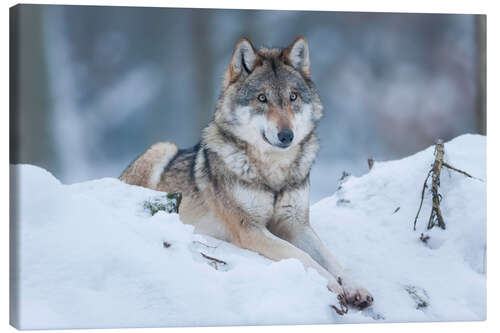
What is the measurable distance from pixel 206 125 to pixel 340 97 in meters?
1.12

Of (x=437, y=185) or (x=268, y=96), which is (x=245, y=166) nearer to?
(x=268, y=96)

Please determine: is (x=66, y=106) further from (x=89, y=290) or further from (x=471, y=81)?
(x=471, y=81)

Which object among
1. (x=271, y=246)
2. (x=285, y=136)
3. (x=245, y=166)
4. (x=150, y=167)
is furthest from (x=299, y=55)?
(x=150, y=167)

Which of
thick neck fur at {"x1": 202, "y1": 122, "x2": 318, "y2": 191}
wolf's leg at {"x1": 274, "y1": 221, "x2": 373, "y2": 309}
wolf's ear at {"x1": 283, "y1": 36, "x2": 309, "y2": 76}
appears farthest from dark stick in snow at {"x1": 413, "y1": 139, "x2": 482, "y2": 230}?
wolf's ear at {"x1": 283, "y1": 36, "x2": 309, "y2": 76}

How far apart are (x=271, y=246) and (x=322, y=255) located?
0.43 meters

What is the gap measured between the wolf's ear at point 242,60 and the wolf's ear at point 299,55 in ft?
0.87

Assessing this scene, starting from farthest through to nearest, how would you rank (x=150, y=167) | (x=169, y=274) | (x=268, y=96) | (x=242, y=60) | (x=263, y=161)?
(x=150, y=167), (x=263, y=161), (x=242, y=60), (x=268, y=96), (x=169, y=274)

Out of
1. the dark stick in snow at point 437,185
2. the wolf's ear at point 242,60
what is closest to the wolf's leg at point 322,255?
the dark stick in snow at point 437,185

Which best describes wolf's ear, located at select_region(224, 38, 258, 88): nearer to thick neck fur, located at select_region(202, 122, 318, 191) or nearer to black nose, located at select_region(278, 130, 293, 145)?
thick neck fur, located at select_region(202, 122, 318, 191)

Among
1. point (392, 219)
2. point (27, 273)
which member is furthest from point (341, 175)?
point (27, 273)

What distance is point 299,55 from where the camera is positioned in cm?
499

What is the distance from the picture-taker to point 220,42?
5051mm

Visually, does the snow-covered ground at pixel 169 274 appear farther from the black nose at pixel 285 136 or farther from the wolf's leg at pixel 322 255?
the black nose at pixel 285 136

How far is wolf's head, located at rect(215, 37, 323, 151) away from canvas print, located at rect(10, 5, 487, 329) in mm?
17
